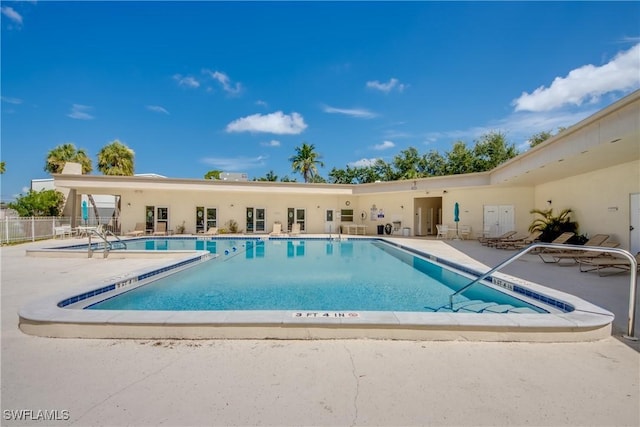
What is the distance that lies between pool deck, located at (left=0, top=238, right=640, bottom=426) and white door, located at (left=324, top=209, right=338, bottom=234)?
17.1 meters

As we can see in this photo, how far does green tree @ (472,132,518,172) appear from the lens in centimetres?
3028

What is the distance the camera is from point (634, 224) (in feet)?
28.9

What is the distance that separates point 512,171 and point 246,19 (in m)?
12.5

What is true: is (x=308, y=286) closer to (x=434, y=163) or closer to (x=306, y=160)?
(x=306, y=160)

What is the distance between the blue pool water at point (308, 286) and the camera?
18.3 ft

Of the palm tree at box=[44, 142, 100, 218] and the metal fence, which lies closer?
the metal fence

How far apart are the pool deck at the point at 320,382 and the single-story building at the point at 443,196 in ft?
18.1

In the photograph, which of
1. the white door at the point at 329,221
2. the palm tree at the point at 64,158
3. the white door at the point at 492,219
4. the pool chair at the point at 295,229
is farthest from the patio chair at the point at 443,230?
the palm tree at the point at 64,158

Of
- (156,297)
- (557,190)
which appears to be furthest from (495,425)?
(557,190)

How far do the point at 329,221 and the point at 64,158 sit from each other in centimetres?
2109

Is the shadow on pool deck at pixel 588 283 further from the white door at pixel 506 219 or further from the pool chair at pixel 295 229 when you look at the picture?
the pool chair at pixel 295 229

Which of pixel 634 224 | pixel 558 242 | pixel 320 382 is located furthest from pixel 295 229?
pixel 320 382

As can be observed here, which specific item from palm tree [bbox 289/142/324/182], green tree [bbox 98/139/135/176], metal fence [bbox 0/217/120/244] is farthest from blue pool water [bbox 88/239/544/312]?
palm tree [bbox 289/142/324/182]

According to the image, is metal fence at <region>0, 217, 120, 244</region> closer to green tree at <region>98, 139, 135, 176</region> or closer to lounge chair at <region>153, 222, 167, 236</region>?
lounge chair at <region>153, 222, 167, 236</region>
